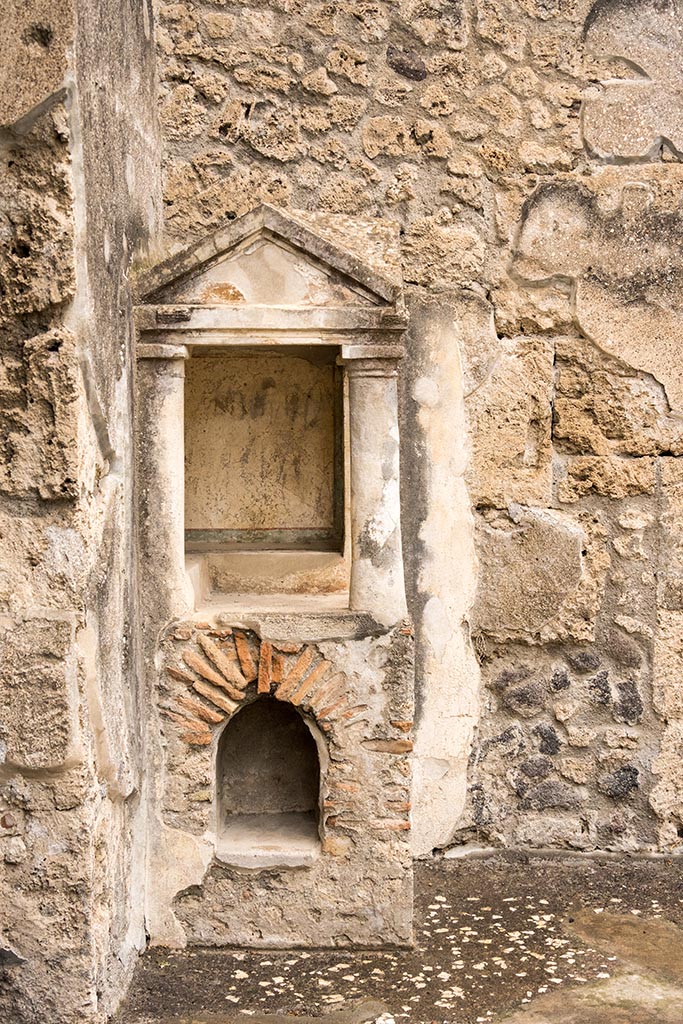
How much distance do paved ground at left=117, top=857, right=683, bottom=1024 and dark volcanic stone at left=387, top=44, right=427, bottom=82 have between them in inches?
126

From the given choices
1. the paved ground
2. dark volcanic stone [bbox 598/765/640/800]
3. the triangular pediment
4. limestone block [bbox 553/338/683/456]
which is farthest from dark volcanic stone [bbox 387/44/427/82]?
the paved ground

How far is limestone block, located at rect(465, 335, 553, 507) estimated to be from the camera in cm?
454

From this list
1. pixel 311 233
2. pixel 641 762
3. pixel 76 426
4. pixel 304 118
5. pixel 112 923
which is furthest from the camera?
pixel 641 762

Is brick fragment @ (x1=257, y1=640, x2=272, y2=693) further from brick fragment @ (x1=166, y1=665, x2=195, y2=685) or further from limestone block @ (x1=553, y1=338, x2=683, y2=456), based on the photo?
limestone block @ (x1=553, y1=338, x2=683, y2=456)

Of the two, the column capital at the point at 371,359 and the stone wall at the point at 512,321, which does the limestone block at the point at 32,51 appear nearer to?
the stone wall at the point at 512,321

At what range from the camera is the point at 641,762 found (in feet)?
15.3

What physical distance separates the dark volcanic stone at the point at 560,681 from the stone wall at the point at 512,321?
1 centimetres

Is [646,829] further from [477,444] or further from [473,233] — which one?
[473,233]

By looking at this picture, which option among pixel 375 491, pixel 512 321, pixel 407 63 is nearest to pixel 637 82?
pixel 407 63

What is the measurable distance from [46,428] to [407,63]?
2.22 m

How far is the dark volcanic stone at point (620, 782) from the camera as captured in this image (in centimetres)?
466

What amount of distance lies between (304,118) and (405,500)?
5.06ft

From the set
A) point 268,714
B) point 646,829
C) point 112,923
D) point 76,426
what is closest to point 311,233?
point 76,426

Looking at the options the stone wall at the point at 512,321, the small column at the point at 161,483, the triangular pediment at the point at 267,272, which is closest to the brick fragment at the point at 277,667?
the small column at the point at 161,483
